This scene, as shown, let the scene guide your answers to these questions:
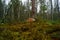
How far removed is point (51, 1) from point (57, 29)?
46.8 metres

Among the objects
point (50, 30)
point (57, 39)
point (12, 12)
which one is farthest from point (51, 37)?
point (12, 12)

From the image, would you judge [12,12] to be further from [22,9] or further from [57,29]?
[57,29]

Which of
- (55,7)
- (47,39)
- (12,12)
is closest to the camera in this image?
(47,39)

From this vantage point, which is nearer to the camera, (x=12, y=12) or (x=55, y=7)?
(x=12, y=12)

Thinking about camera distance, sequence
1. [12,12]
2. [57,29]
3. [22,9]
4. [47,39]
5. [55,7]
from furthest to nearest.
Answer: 1. [55,7]
2. [22,9]
3. [12,12]
4. [57,29]
5. [47,39]

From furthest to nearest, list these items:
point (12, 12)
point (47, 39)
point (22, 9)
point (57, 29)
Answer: point (22, 9) < point (12, 12) < point (57, 29) < point (47, 39)

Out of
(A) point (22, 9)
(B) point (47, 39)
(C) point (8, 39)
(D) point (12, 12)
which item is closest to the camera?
(C) point (8, 39)

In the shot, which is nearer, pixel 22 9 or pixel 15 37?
pixel 15 37

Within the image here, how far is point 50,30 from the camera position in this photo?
27.0 feet

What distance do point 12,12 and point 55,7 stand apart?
17.4 m

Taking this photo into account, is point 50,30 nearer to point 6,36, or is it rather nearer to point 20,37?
point 20,37

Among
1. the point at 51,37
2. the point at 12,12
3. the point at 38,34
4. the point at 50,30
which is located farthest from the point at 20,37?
the point at 12,12

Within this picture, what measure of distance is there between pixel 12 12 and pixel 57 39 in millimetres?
33589

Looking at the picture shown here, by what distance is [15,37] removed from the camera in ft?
22.1
